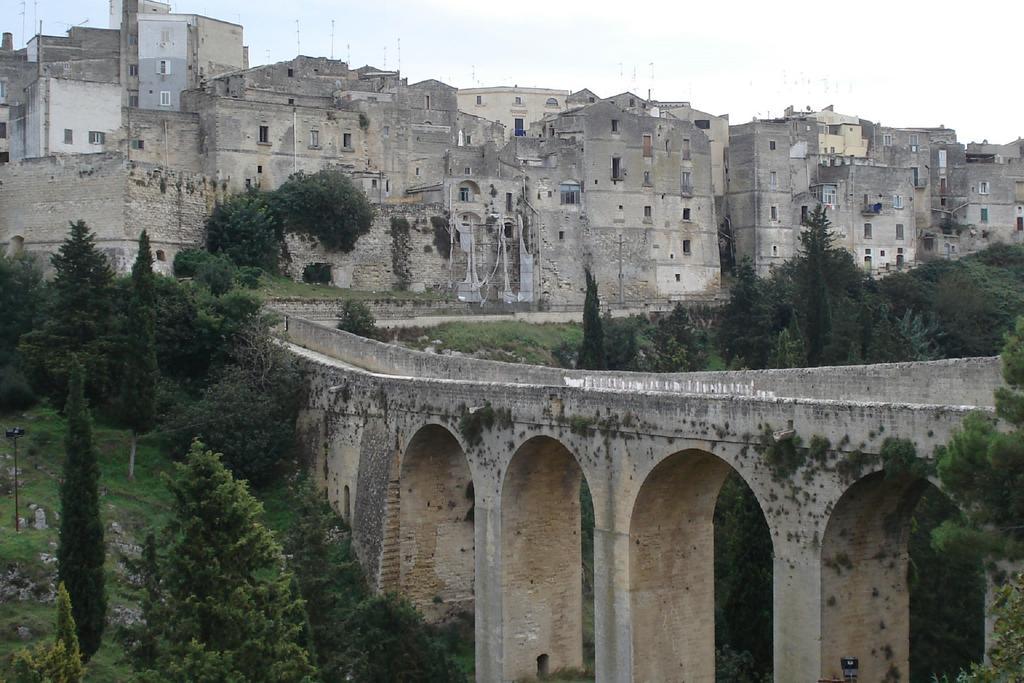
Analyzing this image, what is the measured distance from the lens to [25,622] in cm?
2492

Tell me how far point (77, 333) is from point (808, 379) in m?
19.4

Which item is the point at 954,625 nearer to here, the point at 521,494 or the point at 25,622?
the point at 521,494

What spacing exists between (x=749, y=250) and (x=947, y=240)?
576 inches

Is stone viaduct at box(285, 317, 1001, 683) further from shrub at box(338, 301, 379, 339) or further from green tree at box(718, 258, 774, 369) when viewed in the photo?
green tree at box(718, 258, 774, 369)

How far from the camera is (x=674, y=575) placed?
23.0m

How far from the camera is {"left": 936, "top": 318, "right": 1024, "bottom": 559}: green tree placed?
15000mm

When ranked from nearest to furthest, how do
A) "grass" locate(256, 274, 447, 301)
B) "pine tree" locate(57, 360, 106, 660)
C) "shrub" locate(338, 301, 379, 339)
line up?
"pine tree" locate(57, 360, 106, 660), "shrub" locate(338, 301, 379, 339), "grass" locate(256, 274, 447, 301)

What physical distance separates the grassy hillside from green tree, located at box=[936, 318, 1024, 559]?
13.7 metres

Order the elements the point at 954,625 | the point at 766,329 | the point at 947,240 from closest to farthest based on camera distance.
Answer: the point at 954,625, the point at 766,329, the point at 947,240

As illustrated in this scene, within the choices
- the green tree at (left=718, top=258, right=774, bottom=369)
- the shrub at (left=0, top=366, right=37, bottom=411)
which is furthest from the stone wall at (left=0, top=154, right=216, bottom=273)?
the green tree at (left=718, top=258, right=774, bottom=369)

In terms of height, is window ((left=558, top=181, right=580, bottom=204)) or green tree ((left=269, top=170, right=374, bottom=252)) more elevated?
window ((left=558, top=181, right=580, bottom=204))

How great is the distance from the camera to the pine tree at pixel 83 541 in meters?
23.9

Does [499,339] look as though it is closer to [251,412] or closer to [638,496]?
[251,412]

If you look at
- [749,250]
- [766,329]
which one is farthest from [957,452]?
[749,250]
